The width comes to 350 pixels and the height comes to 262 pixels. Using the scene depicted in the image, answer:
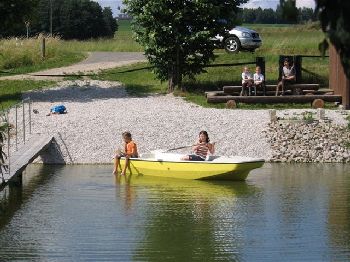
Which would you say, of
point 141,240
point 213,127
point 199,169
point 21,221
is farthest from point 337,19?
point 213,127

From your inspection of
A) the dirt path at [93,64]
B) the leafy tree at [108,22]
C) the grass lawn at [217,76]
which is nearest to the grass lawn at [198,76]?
the grass lawn at [217,76]

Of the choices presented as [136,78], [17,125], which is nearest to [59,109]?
[17,125]

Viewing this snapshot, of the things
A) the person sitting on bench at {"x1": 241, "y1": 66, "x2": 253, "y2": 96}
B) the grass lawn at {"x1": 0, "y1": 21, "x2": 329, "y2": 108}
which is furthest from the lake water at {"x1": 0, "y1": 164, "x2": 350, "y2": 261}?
the grass lawn at {"x1": 0, "y1": 21, "x2": 329, "y2": 108}

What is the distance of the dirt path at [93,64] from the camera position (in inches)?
1699

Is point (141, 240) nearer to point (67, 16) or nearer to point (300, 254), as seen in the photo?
point (300, 254)

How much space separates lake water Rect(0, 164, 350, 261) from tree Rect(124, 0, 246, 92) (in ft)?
35.9

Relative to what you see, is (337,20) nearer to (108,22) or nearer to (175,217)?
(175,217)

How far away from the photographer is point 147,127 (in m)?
31.3

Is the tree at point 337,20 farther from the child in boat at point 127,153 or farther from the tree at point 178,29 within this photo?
the tree at point 178,29

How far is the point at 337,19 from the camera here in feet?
29.9

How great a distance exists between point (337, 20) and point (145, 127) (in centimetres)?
2231

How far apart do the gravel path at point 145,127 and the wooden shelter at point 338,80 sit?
302 cm

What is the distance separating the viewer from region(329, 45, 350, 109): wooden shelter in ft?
114

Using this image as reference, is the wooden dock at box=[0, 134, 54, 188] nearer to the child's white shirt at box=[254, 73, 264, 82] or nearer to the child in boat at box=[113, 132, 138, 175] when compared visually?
the child in boat at box=[113, 132, 138, 175]
